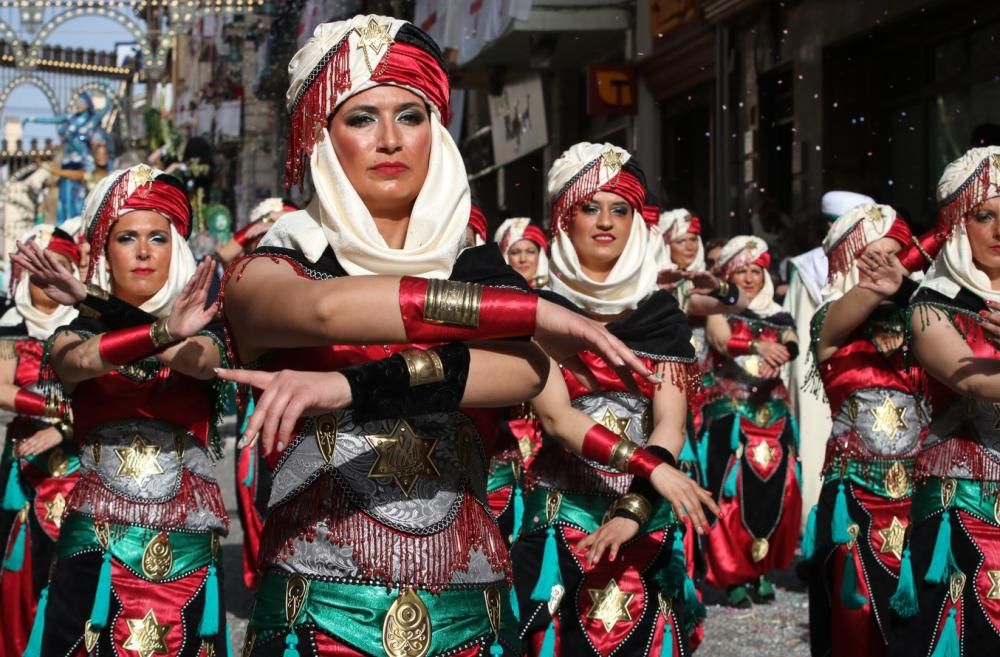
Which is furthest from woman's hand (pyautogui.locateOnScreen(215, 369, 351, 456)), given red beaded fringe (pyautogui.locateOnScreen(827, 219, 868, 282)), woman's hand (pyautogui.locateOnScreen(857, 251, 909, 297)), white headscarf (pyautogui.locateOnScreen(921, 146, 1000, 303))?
red beaded fringe (pyautogui.locateOnScreen(827, 219, 868, 282))

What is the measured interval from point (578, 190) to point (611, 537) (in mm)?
1588

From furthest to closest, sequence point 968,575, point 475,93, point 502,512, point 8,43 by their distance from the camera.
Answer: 1. point 8,43
2. point 475,93
3. point 502,512
4. point 968,575

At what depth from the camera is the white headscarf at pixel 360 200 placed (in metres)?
2.96

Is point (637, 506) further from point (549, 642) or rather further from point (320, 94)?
point (320, 94)

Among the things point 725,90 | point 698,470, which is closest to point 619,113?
point 725,90

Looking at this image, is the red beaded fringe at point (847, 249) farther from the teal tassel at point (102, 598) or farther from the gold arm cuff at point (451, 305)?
the gold arm cuff at point (451, 305)

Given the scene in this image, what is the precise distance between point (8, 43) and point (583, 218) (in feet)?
198

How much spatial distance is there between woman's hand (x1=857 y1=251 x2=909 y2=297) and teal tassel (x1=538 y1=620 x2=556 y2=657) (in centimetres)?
161

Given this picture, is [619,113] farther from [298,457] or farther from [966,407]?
[298,457]

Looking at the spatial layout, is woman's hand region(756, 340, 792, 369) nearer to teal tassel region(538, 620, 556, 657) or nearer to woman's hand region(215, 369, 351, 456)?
teal tassel region(538, 620, 556, 657)

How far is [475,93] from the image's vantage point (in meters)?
24.7

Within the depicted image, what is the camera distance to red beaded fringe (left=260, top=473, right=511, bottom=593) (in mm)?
2992

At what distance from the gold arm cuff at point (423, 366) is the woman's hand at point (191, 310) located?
1536 mm

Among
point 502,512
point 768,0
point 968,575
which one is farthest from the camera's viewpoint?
point 768,0
